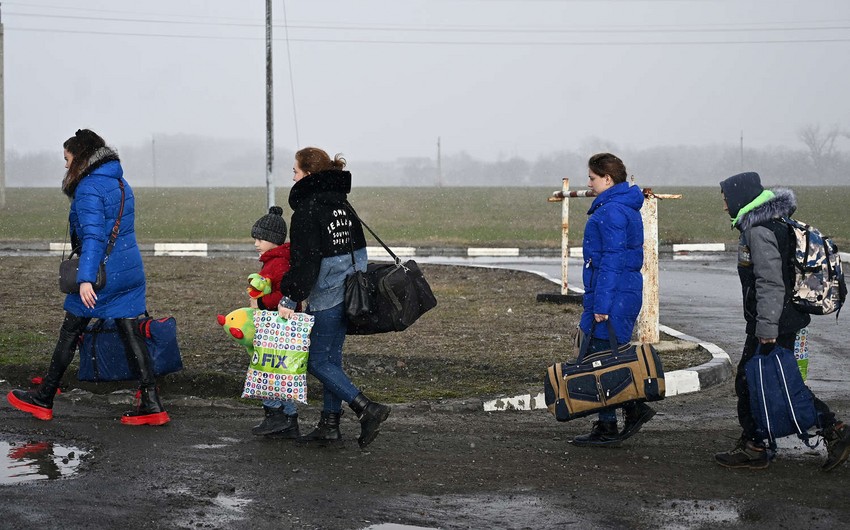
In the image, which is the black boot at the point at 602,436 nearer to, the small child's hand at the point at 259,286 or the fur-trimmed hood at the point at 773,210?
the fur-trimmed hood at the point at 773,210

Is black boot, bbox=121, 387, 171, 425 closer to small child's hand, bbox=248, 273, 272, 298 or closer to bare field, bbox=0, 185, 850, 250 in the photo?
small child's hand, bbox=248, 273, 272, 298

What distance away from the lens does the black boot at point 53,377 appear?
7.21m

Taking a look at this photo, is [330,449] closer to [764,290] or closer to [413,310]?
[413,310]

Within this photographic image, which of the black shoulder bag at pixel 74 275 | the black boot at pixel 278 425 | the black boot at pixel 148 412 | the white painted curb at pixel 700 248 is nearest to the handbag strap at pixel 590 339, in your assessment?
the black boot at pixel 278 425

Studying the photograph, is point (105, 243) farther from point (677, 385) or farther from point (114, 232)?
point (677, 385)

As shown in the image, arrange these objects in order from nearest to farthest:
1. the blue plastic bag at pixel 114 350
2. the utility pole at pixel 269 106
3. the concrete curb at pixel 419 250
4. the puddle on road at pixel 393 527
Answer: the puddle on road at pixel 393 527
the blue plastic bag at pixel 114 350
the utility pole at pixel 269 106
the concrete curb at pixel 419 250

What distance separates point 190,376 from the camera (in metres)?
8.71

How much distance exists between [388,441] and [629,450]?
1.41 meters

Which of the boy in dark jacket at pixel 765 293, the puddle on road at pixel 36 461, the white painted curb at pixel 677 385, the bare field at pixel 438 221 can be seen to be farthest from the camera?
the bare field at pixel 438 221

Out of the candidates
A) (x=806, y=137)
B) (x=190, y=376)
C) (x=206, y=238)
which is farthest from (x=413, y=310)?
(x=806, y=137)

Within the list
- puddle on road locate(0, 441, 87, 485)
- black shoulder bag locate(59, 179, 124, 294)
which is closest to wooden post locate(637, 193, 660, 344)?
black shoulder bag locate(59, 179, 124, 294)

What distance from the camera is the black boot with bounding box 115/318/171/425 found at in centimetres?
711

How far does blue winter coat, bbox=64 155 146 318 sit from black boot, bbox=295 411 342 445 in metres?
1.47

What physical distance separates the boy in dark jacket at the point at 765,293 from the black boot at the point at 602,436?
2.30 feet
